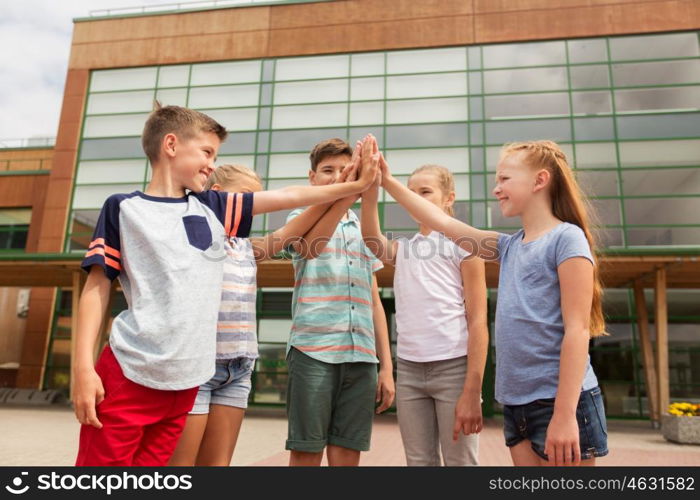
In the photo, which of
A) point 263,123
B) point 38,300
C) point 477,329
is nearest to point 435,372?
point 477,329

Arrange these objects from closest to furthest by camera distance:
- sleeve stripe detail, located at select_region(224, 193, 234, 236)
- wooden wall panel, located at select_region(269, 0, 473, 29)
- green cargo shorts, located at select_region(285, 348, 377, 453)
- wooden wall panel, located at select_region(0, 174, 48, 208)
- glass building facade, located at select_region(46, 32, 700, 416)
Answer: sleeve stripe detail, located at select_region(224, 193, 234, 236), green cargo shorts, located at select_region(285, 348, 377, 453), glass building facade, located at select_region(46, 32, 700, 416), wooden wall panel, located at select_region(269, 0, 473, 29), wooden wall panel, located at select_region(0, 174, 48, 208)

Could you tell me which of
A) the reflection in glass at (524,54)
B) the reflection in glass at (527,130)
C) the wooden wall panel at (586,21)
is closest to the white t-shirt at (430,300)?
the reflection in glass at (527,130)

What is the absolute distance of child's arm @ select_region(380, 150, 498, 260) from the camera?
2.43 metres

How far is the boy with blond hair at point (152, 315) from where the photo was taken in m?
1.69

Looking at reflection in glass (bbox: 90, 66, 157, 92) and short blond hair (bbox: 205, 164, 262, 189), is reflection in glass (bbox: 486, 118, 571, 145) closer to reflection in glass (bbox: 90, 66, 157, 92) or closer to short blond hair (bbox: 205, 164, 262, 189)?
reflection in glass (bbox: 90, 66, 157, 92)

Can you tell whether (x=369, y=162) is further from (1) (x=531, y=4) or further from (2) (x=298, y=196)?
(1) (x=531, y=4)

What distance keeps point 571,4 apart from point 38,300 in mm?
18015

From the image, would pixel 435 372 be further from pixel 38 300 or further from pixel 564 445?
pixel 38 300

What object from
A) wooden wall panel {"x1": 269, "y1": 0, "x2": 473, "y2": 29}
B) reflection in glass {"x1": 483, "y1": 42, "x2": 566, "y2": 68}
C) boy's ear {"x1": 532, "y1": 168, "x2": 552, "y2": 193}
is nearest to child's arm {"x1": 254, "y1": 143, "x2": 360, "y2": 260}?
boy's ear {"x1": 532, "y1": 168, "x2": 552, "y2": 193}

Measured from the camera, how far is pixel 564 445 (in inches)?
69.7

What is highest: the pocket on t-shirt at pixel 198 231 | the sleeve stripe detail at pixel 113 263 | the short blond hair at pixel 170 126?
the short blond hair at pixel 170 126

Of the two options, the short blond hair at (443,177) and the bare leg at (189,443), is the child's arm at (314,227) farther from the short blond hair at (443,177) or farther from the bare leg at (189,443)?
the bare leg at (189,443)

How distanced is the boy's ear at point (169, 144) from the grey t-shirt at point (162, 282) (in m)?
0.22

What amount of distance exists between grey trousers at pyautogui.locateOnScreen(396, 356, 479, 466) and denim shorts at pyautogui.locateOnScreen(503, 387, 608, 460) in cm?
63
